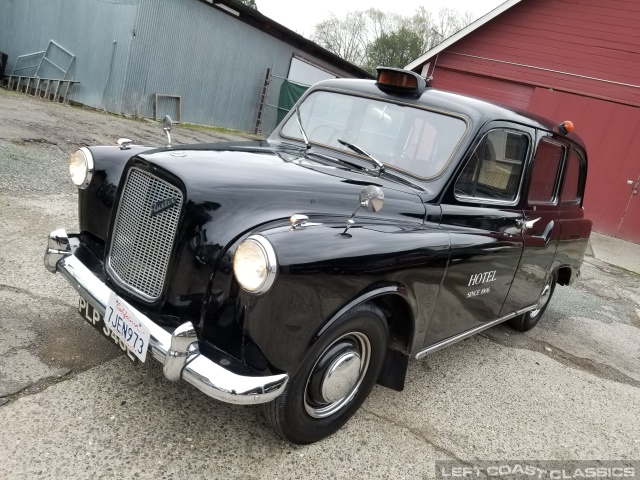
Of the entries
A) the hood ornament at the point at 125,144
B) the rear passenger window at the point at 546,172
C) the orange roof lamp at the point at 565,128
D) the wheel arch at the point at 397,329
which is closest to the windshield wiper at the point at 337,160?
the wheel arch at the point at 397,329

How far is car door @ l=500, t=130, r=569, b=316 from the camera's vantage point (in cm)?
362

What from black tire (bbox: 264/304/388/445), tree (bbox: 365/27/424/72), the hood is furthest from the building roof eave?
tree (bbox: 365/27/424/72)

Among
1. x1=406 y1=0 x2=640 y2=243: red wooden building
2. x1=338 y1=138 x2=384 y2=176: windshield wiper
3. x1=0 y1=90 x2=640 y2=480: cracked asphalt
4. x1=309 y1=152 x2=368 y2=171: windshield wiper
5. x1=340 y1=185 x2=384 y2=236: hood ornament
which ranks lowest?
x1=0 y1=90 x2=640 y2=480: cracked asphalt

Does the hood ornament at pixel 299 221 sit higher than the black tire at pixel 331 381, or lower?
higher

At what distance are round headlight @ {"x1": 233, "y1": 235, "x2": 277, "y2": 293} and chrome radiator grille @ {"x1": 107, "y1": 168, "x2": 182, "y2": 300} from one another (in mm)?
406

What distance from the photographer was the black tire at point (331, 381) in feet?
7.23

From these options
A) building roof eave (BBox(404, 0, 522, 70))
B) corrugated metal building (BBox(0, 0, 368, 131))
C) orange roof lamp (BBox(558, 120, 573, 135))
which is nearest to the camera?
orange roof lamp (BBox(558, 120, 573, 135))

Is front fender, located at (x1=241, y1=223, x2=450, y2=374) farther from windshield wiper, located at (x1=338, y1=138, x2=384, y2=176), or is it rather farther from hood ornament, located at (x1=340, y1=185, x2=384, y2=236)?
windshield wiper, located at (x1=338, y1=138, x2=384, y2=176)

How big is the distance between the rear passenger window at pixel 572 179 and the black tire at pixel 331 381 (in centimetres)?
253

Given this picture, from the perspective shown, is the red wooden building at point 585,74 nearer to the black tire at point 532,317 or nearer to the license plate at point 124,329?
the black tire at point 532,317

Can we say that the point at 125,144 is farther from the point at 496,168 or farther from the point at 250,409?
the point at 496,168

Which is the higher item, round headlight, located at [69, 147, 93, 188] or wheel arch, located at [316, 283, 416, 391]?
round headlight, located at [69, 147, 93, 188]

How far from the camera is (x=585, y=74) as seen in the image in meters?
10.4

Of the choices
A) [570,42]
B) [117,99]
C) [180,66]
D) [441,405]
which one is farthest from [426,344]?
[180,66]
